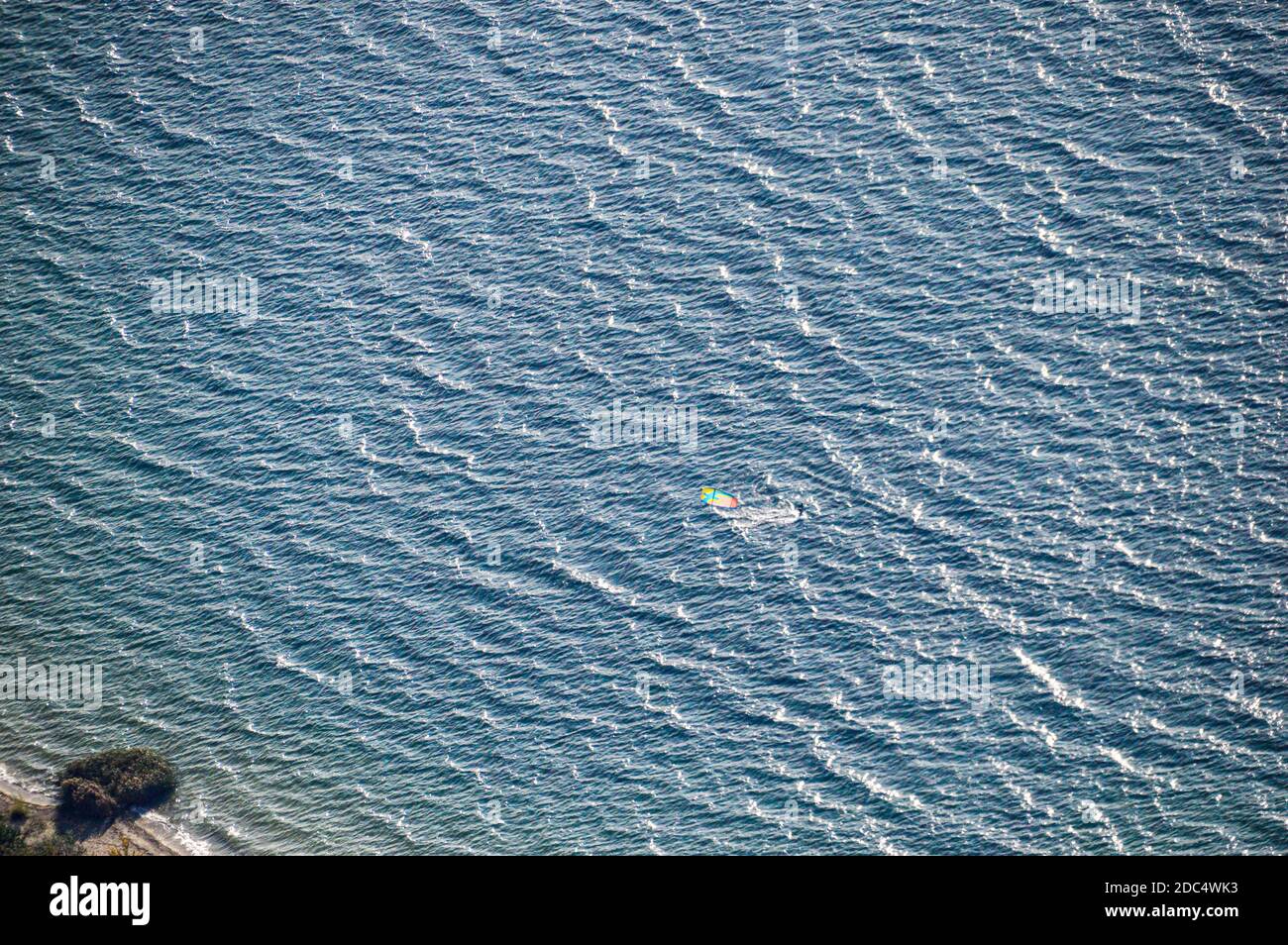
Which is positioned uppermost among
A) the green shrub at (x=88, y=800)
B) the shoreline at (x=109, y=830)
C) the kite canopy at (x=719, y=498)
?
the kite canopy at (x=719, y=498)

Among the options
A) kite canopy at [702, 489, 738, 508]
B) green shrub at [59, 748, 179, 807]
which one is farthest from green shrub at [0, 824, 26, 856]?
kite canopy at [702, 489, 738, 508]

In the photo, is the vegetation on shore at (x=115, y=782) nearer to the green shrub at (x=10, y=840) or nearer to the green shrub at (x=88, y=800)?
the green shrub at (x=88, y=800)

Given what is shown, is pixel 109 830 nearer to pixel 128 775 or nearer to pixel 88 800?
pixel 88 800

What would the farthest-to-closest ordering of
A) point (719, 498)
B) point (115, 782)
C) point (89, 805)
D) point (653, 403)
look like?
1. point (653, 403)
2. point (719, 498)
3. point (115, 782)
4. point (89, 805)

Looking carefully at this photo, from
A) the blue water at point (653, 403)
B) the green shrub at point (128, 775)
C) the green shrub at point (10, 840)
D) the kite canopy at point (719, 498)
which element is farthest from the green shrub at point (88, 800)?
the kite canopy at point (719, 498)

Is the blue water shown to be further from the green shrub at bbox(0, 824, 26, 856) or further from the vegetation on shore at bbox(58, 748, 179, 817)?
the green shrub at bbox(0, 824, 26, 856)

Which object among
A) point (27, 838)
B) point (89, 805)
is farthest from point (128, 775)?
point (27, 838)

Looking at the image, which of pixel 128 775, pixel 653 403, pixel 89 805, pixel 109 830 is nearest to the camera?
pixel 109 830
